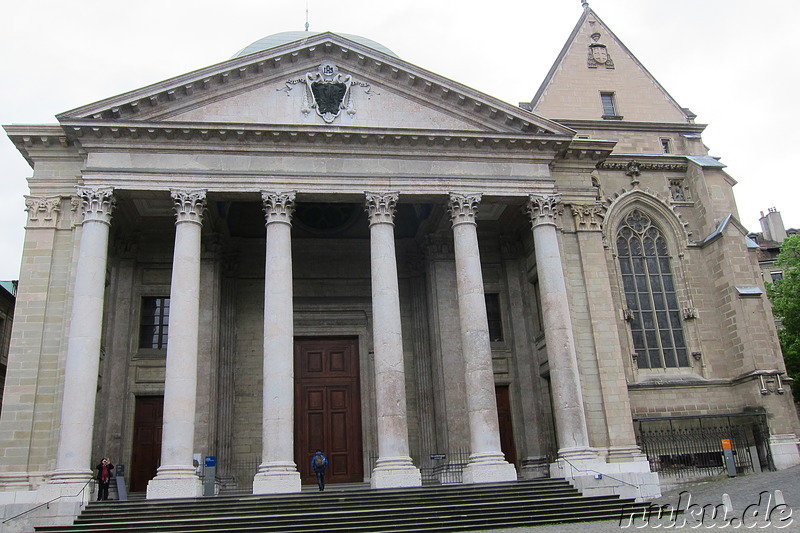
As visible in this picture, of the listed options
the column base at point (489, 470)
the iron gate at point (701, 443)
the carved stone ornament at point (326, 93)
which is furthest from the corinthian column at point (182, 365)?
the iron gate at point (701, 443)

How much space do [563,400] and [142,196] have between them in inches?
586

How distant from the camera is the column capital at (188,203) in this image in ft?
71.1

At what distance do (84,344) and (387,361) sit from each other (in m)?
8.79

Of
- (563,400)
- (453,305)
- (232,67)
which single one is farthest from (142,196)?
(563,400)

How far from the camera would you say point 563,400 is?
2180 cm

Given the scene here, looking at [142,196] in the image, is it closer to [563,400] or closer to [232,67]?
[232,67]

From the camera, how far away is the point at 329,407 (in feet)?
87.6

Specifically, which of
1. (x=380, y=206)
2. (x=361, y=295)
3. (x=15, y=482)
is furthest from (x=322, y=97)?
(x=15, y=482)

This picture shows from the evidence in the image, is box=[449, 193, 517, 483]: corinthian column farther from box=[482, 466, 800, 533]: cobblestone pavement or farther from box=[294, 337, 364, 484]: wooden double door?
box=[294, 337, 364, 484]: wooden double door

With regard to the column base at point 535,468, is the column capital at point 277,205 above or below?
above

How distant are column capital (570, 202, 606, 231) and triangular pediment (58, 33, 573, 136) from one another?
9.71 feet

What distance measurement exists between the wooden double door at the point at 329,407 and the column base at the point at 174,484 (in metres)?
7.08

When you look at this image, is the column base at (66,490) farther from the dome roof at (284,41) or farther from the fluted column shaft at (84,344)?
the dome roof at (284,41)

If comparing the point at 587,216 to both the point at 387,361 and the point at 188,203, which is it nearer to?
the point at 387,361
